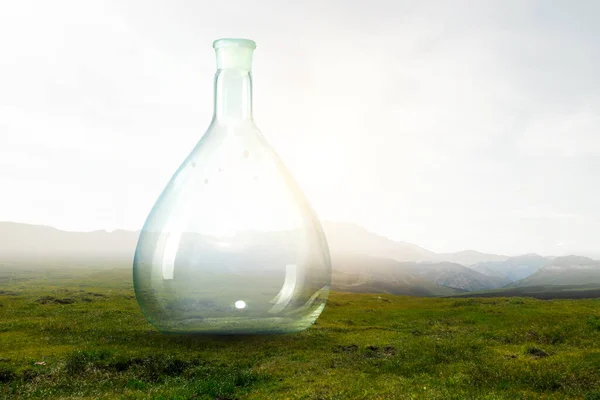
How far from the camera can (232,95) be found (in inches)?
566

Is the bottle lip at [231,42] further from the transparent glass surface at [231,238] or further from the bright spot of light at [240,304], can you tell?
the bright spot of light at [240,304]

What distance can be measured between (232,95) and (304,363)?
870cm

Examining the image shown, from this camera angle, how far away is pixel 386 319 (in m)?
31.1

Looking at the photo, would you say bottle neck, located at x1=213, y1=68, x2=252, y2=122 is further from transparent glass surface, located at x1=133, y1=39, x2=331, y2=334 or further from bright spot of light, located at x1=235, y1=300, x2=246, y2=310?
bright spot of light, located at x1=235, y1=300, x2=246, y2=310

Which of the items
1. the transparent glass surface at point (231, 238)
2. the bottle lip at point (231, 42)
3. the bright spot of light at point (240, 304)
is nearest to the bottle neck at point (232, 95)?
the transparent glass surface at point (231, 238)

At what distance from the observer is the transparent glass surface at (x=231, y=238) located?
Result: 41.9 ft

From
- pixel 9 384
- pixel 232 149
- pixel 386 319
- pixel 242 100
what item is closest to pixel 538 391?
pixel 232 149

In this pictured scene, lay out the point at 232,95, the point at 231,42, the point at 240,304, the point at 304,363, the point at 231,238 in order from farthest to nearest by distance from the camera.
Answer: the point at 304,363
the point at 232,95
the point at 231,42
the point at 240,304
the point at 231,238

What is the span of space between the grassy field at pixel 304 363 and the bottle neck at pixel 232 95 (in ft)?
23.1

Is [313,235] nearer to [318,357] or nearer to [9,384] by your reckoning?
[318,357]

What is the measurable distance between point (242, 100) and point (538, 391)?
37.1ft

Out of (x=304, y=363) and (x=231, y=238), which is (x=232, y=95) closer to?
(x=231, y=238)

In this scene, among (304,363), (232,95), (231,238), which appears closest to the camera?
(231,238)

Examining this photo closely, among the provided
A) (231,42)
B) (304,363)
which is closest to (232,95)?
(231,42)
